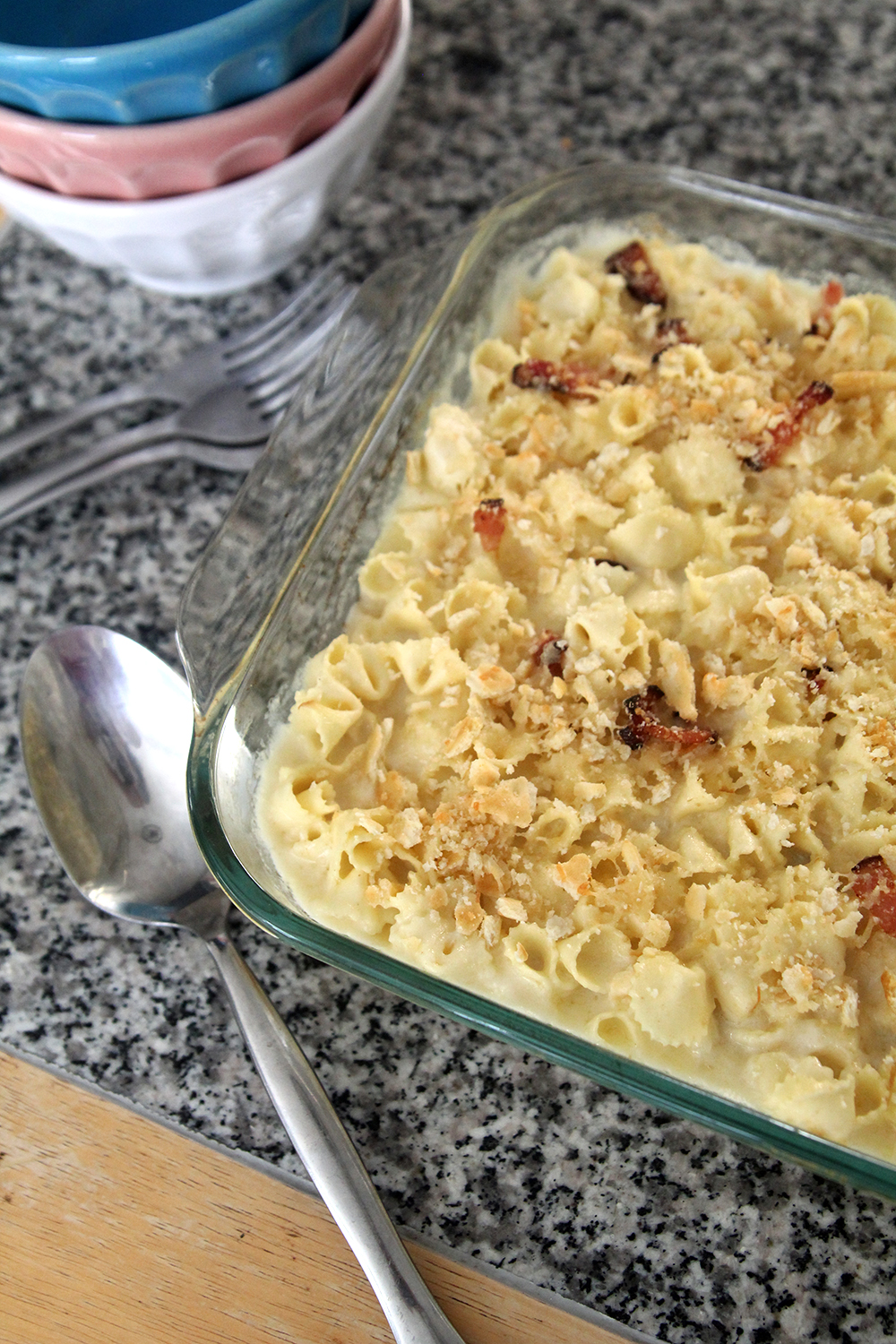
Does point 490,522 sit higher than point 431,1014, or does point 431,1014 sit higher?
point 490,522

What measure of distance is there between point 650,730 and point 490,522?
298mm

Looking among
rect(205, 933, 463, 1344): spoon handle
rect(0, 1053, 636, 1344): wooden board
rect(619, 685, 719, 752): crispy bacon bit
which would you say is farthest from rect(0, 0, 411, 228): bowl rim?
rect(0, 1053, 636, 1344): wooden board

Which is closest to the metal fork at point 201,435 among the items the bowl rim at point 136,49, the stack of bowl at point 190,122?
→ the stack of bowl at point 190,122

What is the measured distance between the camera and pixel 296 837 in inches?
45.2

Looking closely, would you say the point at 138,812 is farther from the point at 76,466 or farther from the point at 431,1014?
the point at 76,466

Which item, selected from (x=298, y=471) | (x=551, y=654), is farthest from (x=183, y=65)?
(x=551, y=654)

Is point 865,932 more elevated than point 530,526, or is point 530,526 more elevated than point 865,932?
point 530,526

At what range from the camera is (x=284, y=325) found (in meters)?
1.62

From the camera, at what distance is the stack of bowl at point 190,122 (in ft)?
3.87

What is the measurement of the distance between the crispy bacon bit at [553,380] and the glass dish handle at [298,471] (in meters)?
0.16

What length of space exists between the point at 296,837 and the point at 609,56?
149 centimetres

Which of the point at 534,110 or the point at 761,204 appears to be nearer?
the point at 761,204

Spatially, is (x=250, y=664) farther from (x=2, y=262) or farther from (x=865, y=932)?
(x=2, y=262)

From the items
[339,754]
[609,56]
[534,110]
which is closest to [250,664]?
[339,754]
